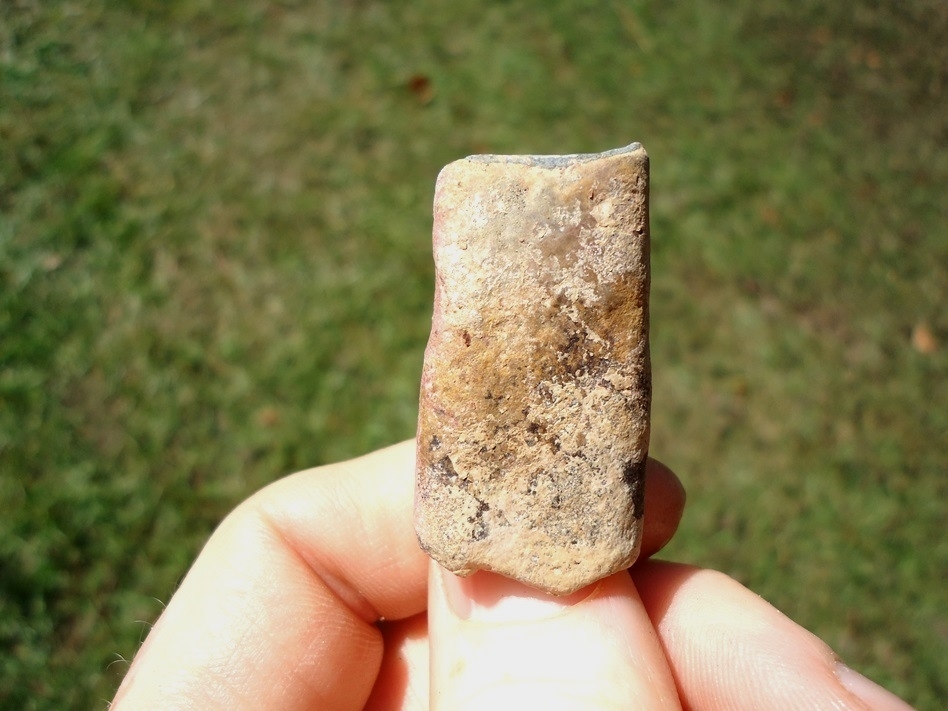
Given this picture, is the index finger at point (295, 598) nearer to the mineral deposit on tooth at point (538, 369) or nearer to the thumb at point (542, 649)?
the thumb at point (542, 649)

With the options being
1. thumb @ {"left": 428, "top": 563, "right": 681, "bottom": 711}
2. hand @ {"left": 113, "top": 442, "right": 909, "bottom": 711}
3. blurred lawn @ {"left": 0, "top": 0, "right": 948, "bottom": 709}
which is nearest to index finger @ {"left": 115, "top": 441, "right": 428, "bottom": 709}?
hand @ {"left": 113, "top": 442, "right": 909, "bottom": 711}

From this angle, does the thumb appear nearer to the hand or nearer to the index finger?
the hand

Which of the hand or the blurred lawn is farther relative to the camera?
the blurred lawn

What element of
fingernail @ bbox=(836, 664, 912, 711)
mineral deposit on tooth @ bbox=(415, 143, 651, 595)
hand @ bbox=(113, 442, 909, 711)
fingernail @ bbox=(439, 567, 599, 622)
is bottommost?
fingernail @ bbox=(836, 664, 912, 711)

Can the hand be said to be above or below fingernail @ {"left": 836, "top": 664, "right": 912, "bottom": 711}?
above

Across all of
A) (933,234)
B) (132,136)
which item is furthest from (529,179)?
(933,234)

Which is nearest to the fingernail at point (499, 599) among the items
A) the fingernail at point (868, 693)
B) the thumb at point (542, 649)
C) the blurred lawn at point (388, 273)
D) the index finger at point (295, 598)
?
the thumb at point (542, 649)
